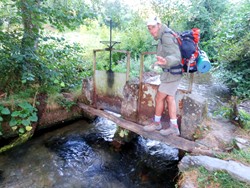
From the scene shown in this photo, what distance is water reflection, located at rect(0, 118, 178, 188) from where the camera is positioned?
3830 millimetres

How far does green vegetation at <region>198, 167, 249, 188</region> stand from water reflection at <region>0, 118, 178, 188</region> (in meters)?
1.29

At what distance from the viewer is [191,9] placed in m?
12.1

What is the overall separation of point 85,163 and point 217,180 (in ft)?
9.09

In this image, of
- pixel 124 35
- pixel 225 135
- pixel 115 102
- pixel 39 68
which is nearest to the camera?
pixel 225 135

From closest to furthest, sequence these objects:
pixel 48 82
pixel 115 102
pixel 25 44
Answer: pixel 25 44 < pixel 115 102 < pixel 48 82

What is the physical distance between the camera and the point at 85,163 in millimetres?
4383

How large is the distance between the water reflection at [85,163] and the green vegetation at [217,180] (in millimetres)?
1294

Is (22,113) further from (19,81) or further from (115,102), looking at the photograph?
(115,102)

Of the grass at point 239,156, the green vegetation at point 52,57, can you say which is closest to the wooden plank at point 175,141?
the grass at point 239,156

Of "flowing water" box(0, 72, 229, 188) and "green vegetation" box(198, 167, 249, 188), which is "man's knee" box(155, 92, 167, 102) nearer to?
"green vegetation" box(198, 167, 249, 188)

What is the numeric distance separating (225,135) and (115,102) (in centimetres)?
251

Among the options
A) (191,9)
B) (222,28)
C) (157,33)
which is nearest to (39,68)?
(157,33)

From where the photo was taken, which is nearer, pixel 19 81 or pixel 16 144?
pixel 16 144

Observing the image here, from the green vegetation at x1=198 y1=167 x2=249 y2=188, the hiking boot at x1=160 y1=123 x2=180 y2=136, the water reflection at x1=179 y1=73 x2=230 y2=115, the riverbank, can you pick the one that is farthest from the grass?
the water reflection at x1=179 y1=73 x2=230 y2=115
